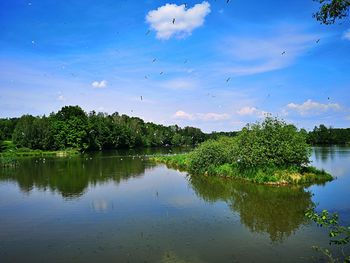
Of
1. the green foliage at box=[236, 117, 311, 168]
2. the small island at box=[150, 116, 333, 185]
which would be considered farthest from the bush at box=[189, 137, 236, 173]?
the green foliage at box=[236, 117, 311, 168]

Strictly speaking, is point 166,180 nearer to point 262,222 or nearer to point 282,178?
point 282,178

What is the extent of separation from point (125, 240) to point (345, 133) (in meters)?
185

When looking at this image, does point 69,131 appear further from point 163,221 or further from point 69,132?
point 163,221

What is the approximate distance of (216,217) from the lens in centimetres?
2566

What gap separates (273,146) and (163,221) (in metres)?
21.6

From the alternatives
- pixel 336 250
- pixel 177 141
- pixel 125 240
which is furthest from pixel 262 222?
pixel 177 141

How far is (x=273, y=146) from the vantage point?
41.8 metres

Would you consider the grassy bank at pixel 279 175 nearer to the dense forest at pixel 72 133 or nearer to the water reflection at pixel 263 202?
the water reflection at pixel 263 202

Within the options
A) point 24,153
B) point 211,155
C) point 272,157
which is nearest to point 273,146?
point 272,157

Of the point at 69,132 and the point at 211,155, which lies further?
the point at 69,132

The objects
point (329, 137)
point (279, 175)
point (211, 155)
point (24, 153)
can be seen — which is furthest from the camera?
point (329, 137)

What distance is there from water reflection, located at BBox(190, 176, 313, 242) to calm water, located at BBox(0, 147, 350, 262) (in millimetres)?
66

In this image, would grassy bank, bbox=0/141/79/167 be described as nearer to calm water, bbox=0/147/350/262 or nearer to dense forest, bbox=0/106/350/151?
dense forest, bbox=0/106/350/151

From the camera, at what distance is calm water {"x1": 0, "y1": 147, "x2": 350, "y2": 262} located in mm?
18172
